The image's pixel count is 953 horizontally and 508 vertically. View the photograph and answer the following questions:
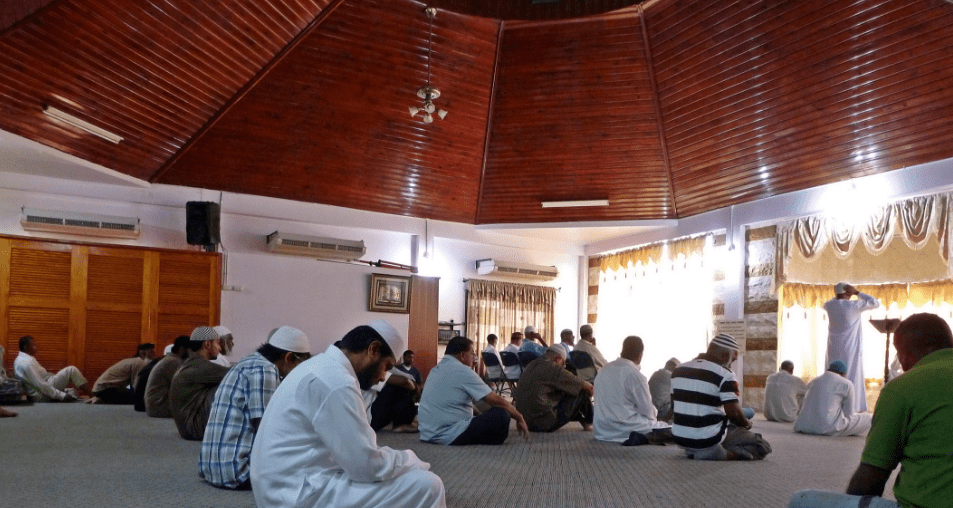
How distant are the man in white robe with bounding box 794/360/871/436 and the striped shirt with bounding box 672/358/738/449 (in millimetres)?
2344

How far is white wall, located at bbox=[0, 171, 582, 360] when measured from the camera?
981cm

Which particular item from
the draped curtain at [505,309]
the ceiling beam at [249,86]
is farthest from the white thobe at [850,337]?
the ceiling beam at [249,86]

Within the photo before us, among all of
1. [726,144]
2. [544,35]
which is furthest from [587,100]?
[726,144]

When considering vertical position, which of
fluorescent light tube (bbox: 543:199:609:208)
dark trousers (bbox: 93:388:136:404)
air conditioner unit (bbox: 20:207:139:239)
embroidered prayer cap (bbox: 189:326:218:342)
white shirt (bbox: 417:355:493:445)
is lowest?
dark trousers (bbox: 93:388:136:404)

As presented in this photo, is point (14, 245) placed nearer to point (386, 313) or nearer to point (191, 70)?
point (191, 70)

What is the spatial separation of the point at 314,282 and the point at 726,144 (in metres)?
5.90

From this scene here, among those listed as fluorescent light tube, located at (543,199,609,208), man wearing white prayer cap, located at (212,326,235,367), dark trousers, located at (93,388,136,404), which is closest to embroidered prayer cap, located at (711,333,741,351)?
man wearing white prayer cap, located at (212,326,235,367)

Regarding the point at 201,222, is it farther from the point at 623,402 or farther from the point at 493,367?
the point at 623,402

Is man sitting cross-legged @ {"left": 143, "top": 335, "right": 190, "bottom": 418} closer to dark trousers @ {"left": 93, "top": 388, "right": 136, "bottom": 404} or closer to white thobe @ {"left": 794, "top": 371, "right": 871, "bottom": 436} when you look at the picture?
dark trousers @ {"left": 93, "top": 388, "right": 136, "bottom": 404}

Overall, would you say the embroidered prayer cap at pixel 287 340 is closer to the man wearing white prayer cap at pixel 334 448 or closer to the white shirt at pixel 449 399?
the man wearing white prayer cap at pixel 334 448

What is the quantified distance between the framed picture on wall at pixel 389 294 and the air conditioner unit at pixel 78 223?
10.9ft

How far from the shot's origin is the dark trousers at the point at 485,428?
18.3 feet

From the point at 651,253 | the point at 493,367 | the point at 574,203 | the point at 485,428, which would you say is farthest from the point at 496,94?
the point at 485,428

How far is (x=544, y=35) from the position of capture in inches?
356
